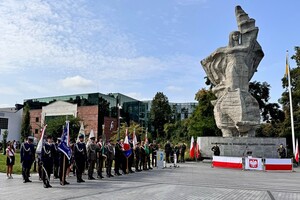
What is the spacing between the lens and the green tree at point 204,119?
4528 centimetres

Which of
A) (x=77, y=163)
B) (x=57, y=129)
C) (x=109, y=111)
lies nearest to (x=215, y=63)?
(x=77, y=163)

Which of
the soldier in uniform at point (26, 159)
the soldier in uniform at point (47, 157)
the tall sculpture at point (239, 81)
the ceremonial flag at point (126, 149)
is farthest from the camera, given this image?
the tall sculpture at point (239, 81)

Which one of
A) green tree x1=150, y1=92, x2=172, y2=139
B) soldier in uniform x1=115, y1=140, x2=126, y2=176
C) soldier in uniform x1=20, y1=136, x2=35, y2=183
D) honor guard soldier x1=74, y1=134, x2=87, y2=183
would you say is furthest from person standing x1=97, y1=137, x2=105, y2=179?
green tree x1=150, y1=92, x2=172, y2=139

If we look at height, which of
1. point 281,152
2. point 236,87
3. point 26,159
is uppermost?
point 236,87

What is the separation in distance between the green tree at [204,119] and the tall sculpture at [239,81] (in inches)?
682

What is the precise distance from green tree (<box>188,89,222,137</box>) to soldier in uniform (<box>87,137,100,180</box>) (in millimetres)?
31526

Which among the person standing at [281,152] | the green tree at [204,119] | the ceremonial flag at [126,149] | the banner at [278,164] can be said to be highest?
the green tree at [204,119]

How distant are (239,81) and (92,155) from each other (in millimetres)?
16854

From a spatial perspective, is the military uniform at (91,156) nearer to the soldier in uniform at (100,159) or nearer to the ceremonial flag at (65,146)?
the soldier in uniform at (100,159)

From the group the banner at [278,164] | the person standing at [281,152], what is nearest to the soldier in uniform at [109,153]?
the banner at [278,164]

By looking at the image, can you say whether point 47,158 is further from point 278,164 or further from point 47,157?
point 278,164

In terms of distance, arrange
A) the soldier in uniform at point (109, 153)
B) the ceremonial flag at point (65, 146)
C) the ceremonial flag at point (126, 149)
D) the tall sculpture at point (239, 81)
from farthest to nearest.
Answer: the tall sculpture at point (239, 81) → the ceremonial flag at point (126, 149) → the soldier in uniform at point (109, 153) → the ceremonial flag at point (65, 146)

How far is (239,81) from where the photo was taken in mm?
27344

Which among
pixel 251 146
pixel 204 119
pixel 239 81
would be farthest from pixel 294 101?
pixel 251 146
